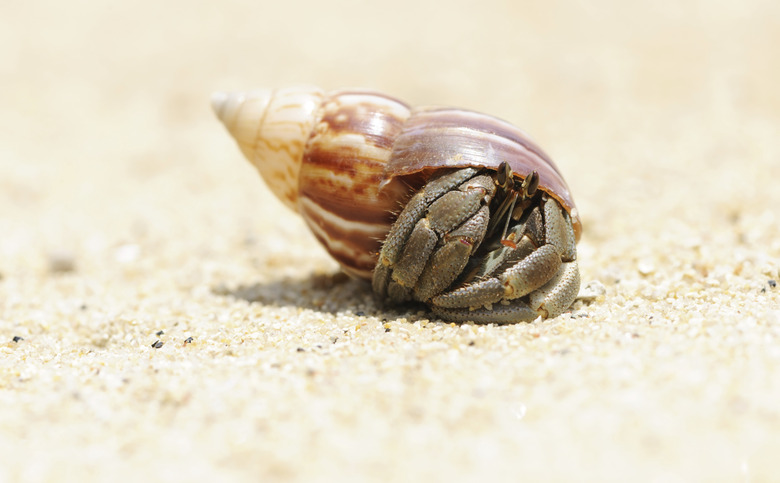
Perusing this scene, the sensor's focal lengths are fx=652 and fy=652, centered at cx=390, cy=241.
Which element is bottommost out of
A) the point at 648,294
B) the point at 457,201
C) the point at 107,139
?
the point at 107,139

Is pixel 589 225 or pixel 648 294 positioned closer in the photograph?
pixel 648 294

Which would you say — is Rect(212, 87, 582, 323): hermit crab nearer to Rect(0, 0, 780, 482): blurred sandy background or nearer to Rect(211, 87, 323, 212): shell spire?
Rect(211, 87, 323, 212): shell spire

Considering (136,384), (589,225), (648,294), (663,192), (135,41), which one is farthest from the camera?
(135,41)

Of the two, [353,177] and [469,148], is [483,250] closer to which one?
[469,148]

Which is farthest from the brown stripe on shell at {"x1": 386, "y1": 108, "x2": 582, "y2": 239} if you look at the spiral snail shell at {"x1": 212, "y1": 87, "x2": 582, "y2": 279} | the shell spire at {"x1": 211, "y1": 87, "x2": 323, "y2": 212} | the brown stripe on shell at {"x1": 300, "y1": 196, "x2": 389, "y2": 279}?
the shell spire at {"x1": 211, "y1": 87, "x2": 323, "y2": 212}

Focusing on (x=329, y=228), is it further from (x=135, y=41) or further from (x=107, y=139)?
(x=135, y=41)

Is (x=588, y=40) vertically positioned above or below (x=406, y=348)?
above

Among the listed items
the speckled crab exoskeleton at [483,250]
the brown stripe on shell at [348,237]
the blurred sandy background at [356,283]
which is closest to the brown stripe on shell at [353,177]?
the brown stripe on shell at [348,237]

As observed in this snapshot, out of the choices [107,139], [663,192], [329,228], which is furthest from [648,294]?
[107,139]

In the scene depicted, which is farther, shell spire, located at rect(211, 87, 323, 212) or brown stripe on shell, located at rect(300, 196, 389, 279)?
shell spire, located at rect(211, 87, 323, 212)
